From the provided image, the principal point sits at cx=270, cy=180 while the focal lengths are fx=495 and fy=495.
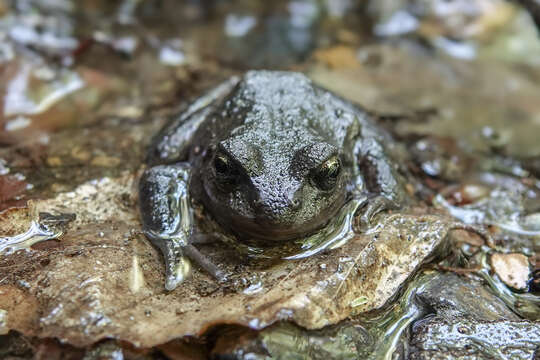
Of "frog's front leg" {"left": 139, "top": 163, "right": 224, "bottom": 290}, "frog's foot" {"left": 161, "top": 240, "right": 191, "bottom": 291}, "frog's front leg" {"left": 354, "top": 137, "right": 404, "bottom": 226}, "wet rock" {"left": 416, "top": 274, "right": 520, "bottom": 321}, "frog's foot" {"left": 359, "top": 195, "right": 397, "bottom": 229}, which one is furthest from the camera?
"frog's front leg" {"left": 354, "top": 137, "right": 404, "bottom": 226}

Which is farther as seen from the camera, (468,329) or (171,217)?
(171,217)

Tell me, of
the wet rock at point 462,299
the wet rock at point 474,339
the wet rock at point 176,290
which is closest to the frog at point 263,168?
the wet rock at point 176,290

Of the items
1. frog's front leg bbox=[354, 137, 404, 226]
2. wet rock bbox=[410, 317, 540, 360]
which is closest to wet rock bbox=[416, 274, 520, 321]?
wet rock bbox=[410, 317, 540, 360]

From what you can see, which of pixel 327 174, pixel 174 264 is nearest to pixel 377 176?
pixel 327 174

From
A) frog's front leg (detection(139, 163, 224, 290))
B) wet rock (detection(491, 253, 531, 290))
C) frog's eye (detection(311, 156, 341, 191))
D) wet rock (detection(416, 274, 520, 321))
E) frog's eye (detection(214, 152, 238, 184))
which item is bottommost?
wet rock (detection(491, 253, 531, 290))

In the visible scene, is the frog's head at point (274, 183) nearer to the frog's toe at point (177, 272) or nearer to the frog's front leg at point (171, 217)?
the frog's front leg at point (171, 217)

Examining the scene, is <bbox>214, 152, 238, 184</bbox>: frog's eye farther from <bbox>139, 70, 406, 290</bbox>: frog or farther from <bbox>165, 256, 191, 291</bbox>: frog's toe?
<bbox>165, 256, 191, 291</bbox>: frog's toe

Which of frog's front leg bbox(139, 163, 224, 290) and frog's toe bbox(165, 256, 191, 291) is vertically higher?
frog's front leg bbox(139, 163, 224, 290)

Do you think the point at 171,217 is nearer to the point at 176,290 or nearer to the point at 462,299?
the point at 176,290
